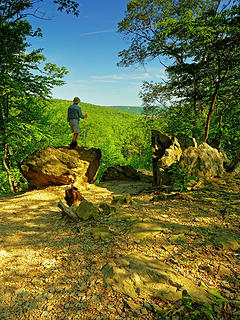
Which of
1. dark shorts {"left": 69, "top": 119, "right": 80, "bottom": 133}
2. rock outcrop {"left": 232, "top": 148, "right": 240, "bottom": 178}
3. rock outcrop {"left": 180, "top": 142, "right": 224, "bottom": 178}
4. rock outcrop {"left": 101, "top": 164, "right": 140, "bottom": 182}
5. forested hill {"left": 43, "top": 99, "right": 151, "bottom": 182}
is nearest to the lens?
rock outcrop {"left": 180, "top": 142, "right": 224, "bottom": 178}

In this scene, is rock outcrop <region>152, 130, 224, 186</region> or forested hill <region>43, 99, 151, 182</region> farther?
forested hill <region>43, 99, 151, 182</region>

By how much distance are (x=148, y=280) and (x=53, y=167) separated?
7506 mm

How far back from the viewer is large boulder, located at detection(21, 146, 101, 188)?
8758 millimetres

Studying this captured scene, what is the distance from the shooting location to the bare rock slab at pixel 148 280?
7.28 ft

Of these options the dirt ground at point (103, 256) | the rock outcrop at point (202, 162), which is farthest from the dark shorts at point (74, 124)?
the rock outcrop at point (202, 162)

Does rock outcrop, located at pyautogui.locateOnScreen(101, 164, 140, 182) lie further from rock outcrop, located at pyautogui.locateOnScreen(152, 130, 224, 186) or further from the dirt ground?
the dirt ground

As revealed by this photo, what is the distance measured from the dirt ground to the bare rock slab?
10 cm

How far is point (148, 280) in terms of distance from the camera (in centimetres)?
245

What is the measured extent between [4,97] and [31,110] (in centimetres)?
265

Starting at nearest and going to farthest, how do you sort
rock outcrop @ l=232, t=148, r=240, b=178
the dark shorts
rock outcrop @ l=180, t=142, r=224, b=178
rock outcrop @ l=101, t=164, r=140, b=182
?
rock outcrop @ l=180, t=142, r=224, b=178
rock outcrop @ l=232, t=148, r=240, b=178
the dark shorts
rock outcrop @ l=101, t=164, r=140, b=182

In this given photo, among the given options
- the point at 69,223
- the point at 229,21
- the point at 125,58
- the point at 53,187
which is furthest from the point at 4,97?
the point at 229,21

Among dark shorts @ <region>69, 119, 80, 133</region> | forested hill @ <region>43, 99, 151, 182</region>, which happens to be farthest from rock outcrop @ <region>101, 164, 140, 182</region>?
forested hill @ <region>43, 99, 151, 182</region>

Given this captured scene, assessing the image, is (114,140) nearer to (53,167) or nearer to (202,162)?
(53,167)

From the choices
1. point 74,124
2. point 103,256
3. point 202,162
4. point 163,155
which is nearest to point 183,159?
point 202,162
